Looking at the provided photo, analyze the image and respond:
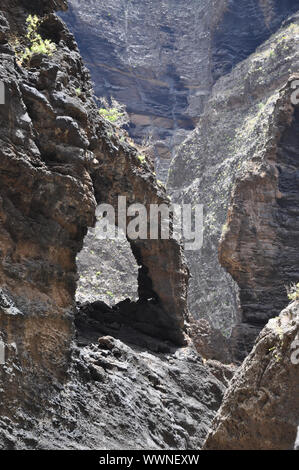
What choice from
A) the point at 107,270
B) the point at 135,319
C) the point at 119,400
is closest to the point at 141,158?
the point at 135,319

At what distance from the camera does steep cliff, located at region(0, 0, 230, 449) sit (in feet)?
35.3

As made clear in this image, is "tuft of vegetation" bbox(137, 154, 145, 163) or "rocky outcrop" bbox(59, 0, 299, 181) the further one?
"rocky outcrop" bbox(59, 0, 299, 181)

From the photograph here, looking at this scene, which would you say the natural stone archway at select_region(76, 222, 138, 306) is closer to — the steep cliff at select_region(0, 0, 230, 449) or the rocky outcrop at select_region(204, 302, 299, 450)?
the steep cliff at select_region(0, 0, 230, 449)

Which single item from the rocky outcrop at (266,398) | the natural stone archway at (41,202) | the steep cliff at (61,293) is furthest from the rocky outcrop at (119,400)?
the rocky outcrop at (266,398)

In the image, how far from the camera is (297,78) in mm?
25281

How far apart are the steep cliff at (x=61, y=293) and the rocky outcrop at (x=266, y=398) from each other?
293 cm

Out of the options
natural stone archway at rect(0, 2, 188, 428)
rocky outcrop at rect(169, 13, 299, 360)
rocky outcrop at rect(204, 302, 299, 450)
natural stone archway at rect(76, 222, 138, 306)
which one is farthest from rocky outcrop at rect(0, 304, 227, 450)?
natural stone archway at rect(76, 222, 138, 306)

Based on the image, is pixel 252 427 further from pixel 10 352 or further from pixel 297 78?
pixel 297 78

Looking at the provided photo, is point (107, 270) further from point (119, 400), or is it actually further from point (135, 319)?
point (119, 400)

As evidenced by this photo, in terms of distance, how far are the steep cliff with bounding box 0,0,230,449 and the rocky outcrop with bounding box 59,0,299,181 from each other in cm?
3317

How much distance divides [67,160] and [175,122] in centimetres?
4026

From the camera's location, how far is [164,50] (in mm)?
54000

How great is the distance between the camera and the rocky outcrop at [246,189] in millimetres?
24406
